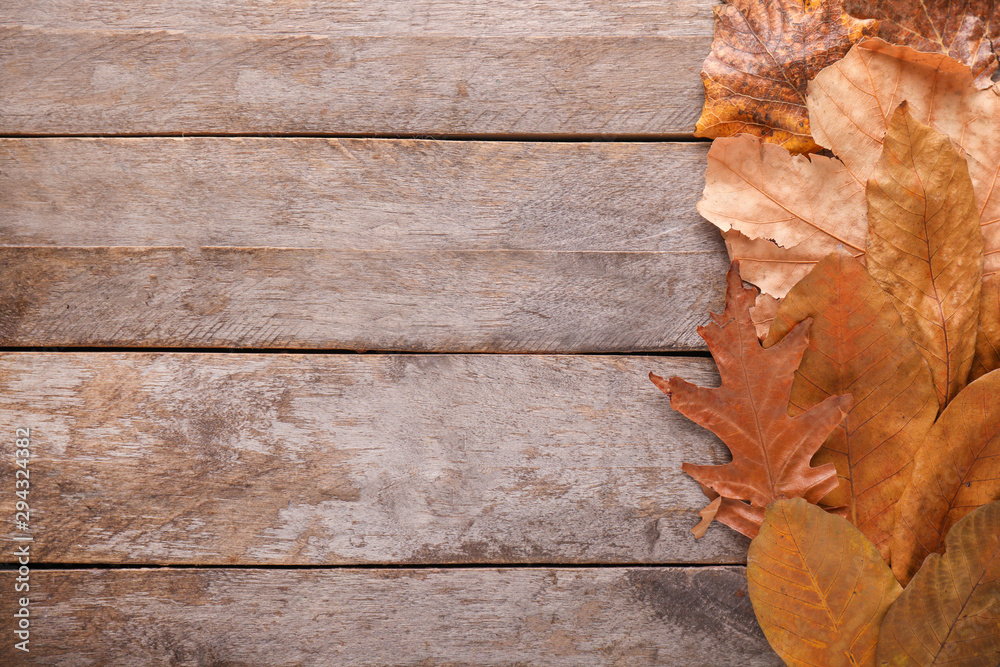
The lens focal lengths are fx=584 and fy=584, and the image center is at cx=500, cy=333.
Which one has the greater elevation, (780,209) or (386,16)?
(386,16)

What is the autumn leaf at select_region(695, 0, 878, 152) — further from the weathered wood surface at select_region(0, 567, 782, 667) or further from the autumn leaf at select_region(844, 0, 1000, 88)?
the weathered wood surface at select_region(0, 567, 782, 667)

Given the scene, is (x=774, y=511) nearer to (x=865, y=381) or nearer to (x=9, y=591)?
(x=865, y=381)

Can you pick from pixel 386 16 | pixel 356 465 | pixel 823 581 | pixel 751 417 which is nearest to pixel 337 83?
pixel 386 16

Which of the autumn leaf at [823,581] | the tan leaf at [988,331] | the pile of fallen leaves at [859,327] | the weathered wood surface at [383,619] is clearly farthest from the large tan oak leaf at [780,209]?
the weathered wood surface at [383,619]

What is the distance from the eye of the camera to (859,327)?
0.55 metres

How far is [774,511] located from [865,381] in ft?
0.51

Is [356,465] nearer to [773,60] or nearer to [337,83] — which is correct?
[337,83]

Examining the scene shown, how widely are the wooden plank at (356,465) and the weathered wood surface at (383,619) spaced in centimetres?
3

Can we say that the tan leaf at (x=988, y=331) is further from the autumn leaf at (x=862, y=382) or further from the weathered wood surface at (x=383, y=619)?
the weathered wood surface at (x=383, y=619)

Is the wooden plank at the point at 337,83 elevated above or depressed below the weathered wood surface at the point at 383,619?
above

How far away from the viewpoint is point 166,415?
0.64 metres

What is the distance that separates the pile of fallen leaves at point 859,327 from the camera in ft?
1.76

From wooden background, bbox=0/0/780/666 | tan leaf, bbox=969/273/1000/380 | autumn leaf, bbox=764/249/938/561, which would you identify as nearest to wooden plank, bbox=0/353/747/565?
wooden background, bbox=0/0/780/666

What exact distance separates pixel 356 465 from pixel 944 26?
785mm
